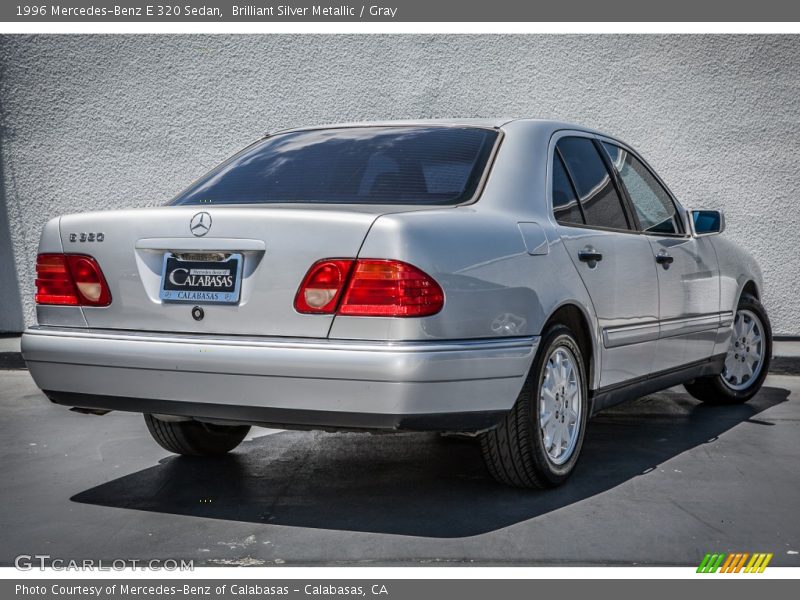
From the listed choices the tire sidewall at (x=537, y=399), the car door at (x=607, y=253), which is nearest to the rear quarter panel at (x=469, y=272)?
the tire sidewall at (x=537, y=399)

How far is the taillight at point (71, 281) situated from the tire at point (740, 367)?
4062 millimetres

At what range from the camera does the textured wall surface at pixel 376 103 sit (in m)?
9.52

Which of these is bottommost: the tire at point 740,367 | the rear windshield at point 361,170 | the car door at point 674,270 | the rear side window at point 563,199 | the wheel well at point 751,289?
the tire at point 740,367

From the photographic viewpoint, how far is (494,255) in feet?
12.4

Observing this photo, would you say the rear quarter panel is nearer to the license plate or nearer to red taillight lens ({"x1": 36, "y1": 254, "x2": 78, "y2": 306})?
the license plate

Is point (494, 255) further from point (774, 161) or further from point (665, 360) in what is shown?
point (774, 161)

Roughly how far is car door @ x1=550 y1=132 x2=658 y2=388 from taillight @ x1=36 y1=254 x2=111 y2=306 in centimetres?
188

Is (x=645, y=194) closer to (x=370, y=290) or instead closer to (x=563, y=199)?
(x=563, y=199)

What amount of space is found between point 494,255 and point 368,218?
0.52 metres

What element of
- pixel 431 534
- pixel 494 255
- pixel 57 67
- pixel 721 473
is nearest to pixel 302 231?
pixel 494 255

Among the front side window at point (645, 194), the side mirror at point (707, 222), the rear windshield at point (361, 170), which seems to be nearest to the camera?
the rear windshield at point (361, 170)

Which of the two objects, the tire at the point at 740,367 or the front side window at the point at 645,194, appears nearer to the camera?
the front side window at the point at 645,194

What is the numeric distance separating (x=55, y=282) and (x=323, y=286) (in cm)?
120

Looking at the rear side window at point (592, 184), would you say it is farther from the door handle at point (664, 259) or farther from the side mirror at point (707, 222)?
the side mirror at point (707, 222)
